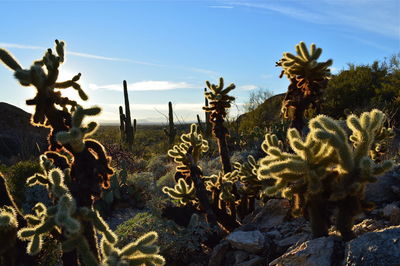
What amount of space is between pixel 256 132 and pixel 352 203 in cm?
1069

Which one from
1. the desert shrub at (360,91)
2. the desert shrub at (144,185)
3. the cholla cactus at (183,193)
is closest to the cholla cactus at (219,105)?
the cholla cactus at (183,193)

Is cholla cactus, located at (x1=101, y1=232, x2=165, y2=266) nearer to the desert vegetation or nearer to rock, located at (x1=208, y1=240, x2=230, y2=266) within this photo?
the desert vegetation

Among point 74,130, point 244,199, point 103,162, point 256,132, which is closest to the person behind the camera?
point 74,130

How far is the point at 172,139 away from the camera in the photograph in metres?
19.6

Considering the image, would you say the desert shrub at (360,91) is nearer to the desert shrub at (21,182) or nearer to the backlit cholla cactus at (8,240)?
the desert shrub at (21,182)

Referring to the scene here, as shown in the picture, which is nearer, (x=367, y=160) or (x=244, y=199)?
(x=367, y=160)

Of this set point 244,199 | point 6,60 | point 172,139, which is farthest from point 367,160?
point 172,139

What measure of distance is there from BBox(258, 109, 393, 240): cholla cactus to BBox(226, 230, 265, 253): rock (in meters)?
0.92

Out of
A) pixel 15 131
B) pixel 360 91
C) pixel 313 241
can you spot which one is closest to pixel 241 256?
pixel 313 241

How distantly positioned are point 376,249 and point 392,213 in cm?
136

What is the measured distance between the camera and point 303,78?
4.70 m

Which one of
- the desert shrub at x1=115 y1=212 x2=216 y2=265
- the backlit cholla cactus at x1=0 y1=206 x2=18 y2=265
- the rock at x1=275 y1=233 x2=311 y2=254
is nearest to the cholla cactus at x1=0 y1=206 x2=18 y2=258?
the backlit cholla cactus at x1=0 y1=206 x2=18 y2=265

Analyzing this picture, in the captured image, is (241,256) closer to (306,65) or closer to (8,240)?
(8,240)

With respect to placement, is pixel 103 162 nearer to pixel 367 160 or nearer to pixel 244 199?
pixel 367 160
